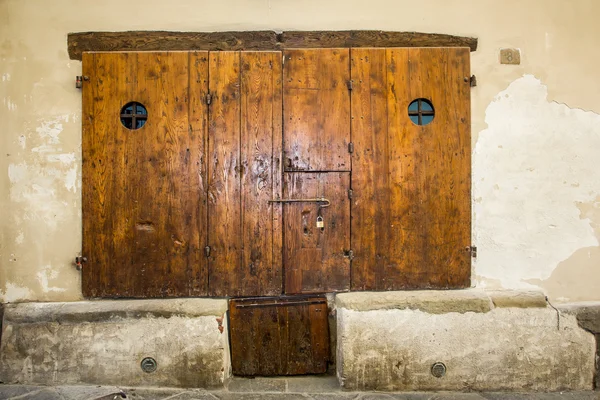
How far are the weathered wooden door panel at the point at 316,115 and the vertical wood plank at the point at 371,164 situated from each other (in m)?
0.09

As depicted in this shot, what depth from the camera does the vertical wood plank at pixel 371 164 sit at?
117 inches

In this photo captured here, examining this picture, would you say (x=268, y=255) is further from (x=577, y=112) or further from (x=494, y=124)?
(x=577, y=112)

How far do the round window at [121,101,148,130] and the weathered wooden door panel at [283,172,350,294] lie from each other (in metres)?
1.29

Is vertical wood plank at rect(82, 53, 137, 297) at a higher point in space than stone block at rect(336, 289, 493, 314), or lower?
higher

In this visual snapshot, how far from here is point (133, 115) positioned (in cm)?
294

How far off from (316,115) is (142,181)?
1.53 metres

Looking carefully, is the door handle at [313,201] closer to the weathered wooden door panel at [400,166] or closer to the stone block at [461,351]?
the weathered wooden door panel at [400,166]

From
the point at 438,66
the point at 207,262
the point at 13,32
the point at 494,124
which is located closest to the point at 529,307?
the point at 494,124

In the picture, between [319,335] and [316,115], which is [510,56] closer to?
[316,115]

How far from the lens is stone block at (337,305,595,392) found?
285 cm

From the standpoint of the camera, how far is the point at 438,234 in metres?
2.97

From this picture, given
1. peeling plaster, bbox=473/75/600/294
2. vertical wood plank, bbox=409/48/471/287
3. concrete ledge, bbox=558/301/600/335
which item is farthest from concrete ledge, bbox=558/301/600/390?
vertical wood plank, bbox=409/48/471/287

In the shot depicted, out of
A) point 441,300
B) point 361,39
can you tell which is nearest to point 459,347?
point 441,300

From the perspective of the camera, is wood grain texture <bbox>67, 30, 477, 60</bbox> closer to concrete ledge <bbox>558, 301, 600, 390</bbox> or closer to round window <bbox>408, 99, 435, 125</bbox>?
round window <bbox>408, 99, 435, 125</bbox>
